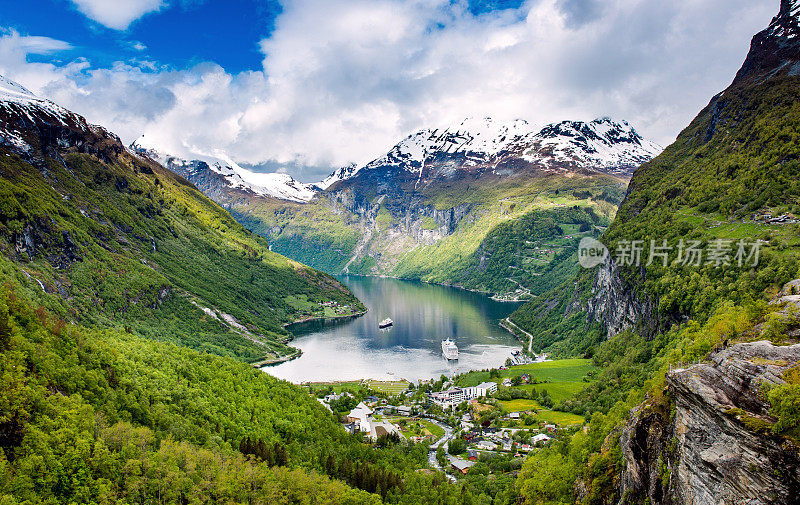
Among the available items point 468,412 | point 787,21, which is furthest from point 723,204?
point 787,21

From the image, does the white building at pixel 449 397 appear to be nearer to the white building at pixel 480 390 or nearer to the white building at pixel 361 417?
the white building at pixel 480 390

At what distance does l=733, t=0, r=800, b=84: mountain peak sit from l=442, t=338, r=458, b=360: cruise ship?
284ft

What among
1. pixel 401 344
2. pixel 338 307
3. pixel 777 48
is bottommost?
pixel 401 344

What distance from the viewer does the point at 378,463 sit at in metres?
49.8

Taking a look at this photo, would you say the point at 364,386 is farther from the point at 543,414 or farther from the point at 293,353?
the point at 293,353

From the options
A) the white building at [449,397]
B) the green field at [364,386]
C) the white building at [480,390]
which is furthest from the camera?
the green field at [364,386]

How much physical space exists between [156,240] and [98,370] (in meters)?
121

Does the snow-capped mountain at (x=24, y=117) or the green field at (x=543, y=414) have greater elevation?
the snow-capped mountain at (x=24, y=117)

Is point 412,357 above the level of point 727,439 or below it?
below

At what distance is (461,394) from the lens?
81562 millimetres

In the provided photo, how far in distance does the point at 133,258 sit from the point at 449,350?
277 feet

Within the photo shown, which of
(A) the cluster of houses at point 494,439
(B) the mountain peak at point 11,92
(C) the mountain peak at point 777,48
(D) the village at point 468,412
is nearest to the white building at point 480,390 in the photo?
(D) the village at point 468,412

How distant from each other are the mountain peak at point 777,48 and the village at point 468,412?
71.6 metres

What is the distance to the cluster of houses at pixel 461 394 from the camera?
7975 centimetres
